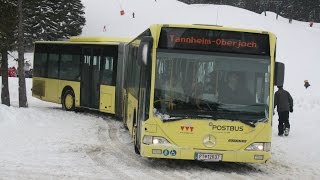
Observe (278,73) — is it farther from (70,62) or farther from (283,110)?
(70,62)

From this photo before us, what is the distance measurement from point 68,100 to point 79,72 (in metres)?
1.31

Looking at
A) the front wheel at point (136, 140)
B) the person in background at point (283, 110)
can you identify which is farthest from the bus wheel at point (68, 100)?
the front wheel at point (136, 140)

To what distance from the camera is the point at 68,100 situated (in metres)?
21.4

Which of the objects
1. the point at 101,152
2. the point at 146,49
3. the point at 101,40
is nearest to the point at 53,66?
the point at 101,40

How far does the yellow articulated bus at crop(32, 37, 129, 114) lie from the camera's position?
1934cm

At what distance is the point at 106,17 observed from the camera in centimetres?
7800

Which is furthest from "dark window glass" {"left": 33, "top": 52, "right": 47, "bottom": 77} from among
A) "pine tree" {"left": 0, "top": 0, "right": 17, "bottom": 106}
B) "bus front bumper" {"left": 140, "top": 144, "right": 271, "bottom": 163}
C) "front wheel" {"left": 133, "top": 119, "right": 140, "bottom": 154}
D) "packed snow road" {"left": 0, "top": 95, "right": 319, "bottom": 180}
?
"bus front bumper" {"left": 140, "top": 144, "right": 271, "bottom": 163}

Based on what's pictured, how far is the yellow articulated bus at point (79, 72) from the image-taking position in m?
19.3

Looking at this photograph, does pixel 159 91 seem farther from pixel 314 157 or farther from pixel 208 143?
pixel 314 157

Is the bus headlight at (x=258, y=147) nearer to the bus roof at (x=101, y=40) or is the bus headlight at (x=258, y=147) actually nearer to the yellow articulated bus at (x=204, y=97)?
the yellow articulated bus at (x=204, y=97)

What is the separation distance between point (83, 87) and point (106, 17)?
58.5 metres

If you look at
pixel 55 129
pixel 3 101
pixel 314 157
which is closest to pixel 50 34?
pixel 3 101

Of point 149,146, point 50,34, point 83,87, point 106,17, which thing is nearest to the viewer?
point 149,146

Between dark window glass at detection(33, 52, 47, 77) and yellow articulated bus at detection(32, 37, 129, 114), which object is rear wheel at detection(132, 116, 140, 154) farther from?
dark window glass at detection(33, 52, 47, 77)
